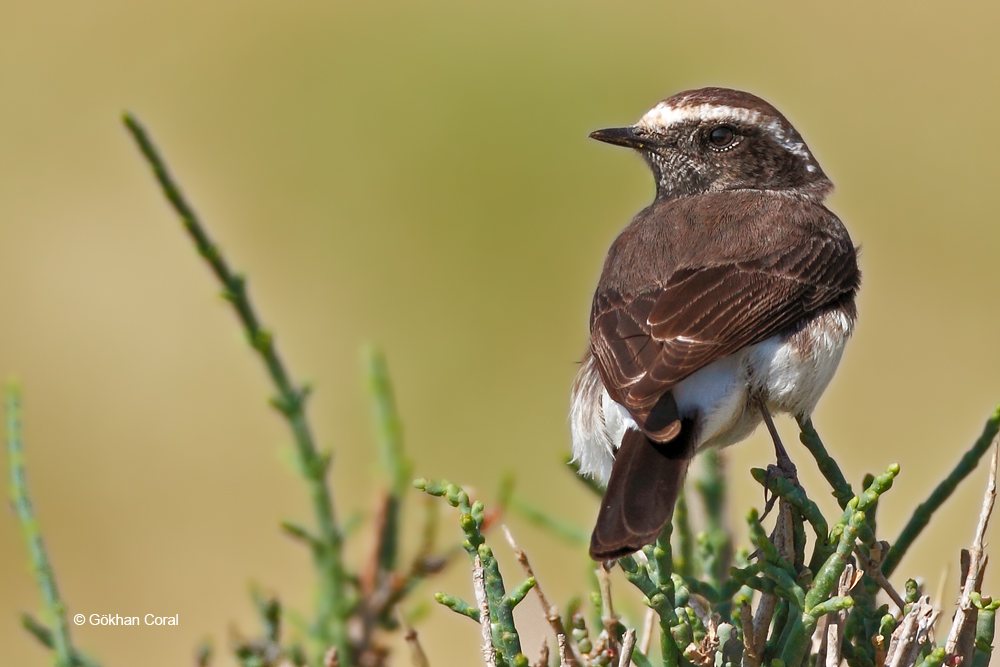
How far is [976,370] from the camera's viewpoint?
9.25 metres

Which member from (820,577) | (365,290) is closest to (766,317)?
(820,577)

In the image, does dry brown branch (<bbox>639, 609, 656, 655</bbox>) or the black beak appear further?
the black beak

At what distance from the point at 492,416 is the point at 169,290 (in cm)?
323

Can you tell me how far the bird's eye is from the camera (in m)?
4.95

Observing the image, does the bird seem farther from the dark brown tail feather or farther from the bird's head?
the bird's head

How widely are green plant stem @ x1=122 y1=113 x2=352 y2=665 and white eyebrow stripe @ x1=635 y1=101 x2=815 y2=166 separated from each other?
2.75 meters

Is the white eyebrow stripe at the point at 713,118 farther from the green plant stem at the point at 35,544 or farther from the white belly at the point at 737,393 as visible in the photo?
the green plant stem at the point at 35,544

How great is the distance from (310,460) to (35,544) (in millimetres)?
607

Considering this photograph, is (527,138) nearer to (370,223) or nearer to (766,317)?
(370,223)

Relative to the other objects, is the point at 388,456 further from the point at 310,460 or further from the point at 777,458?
the point at 777,458

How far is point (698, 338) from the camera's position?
11.7 ft

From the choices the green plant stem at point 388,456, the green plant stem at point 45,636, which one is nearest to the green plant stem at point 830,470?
the green plant stem at point 388,456

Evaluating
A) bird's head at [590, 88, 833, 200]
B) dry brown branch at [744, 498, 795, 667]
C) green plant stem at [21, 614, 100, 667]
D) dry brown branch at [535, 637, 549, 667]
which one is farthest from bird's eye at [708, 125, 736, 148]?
green plant stem at [21, 614, 100, 667]

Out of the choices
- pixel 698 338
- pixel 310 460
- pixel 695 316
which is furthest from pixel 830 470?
pixel 310 460
